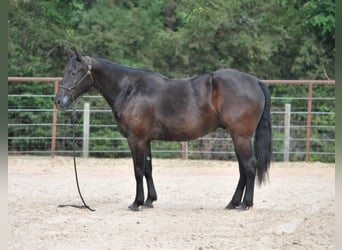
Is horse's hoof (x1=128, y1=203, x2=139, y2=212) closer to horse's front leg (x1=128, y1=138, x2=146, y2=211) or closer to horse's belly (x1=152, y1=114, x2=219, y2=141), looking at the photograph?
horse's front leg (x1=128, y1=138, x2=146, y2=211)

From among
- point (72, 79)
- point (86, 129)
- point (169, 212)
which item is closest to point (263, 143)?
point (169, 212)

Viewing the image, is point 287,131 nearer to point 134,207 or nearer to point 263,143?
point 263,143

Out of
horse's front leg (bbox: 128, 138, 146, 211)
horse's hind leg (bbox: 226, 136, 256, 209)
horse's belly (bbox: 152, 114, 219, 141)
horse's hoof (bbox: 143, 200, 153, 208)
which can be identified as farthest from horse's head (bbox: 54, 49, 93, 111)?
horse's hind leg (bbox: 226, 136, 256, 209)

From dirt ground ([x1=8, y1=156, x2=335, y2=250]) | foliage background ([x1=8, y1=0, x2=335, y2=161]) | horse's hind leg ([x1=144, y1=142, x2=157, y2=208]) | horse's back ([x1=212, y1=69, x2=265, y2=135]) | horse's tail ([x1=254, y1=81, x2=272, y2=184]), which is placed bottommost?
dirt ground ([x1=8, y1=156, x2=335, y2=250])

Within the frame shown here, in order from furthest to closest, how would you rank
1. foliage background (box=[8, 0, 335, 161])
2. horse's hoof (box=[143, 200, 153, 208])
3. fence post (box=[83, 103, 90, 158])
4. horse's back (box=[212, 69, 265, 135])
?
foliage background (box=[8, 0, 335, 161]) → fence post (box=[83, 103, 90, 158]) → horse's hoof (box=[143, 200, 153, 208]) → horse's back (box=[212, 69, 265, 135])

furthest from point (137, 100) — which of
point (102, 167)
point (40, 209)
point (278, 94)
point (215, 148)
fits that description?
point (278, 94)

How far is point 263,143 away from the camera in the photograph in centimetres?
643

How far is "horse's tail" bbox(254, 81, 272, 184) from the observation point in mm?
6406

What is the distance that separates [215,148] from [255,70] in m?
2.39

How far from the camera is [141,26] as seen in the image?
13.4 meters

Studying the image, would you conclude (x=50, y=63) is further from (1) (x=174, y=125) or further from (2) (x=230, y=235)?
(2) (x=230, y=235)

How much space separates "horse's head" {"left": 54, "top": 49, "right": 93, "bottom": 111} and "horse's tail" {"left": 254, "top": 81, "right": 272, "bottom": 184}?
6.04 feet

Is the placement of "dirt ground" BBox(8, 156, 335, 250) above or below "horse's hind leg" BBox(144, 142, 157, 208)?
below

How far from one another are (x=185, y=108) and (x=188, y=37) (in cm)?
699
